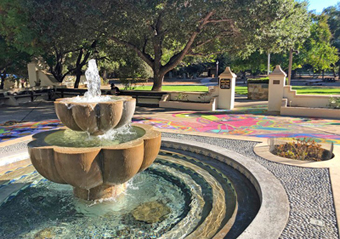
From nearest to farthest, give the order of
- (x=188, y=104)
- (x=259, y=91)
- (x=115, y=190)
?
(x=115, y=190)
(x=188, y=104)
(x=259, y=91)

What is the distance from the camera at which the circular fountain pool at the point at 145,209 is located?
15.2 ft

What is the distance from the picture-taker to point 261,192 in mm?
5379

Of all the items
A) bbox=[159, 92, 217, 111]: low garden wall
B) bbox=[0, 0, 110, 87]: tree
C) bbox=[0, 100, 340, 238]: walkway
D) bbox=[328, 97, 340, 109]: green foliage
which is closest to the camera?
bbox=[0, 100, 340, 238]: walkway

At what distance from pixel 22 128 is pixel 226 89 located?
12120 mm

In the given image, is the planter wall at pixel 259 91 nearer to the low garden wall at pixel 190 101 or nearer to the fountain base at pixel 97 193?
the low garden wall at pixel 190 101

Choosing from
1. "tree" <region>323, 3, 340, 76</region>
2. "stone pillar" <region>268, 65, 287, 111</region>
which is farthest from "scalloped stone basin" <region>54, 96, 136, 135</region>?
"tree" <region>323, 3, 340, 76</region>

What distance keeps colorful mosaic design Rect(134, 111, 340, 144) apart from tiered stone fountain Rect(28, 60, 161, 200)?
606cm

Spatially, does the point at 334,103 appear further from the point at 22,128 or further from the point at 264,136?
the point at 22,128

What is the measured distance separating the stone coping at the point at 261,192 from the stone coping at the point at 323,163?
2.64 feet

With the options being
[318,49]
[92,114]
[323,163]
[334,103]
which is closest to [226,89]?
[334,103]

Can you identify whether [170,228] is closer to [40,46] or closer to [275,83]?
[275,83]

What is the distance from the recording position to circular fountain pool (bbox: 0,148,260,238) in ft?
15.2

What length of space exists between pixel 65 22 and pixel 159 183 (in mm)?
14122

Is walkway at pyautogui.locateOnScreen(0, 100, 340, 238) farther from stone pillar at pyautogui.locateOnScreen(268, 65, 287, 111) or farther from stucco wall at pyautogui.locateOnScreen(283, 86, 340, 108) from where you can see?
stucco wall at pyautogui.locateOnScreen(283, 86, 340, 108)
